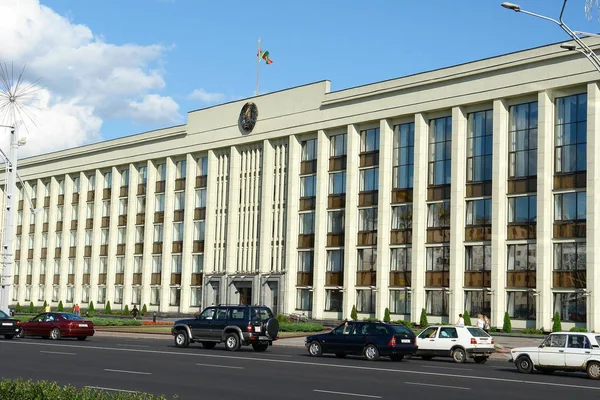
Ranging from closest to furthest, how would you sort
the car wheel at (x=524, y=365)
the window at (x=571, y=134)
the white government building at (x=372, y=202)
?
the car wheel at (x=524, y=365) < the window at (x=571, y=134) < the white government building at (x=372, y=202)

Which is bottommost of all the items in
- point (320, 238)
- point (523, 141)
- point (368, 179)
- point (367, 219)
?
point (320, 238)

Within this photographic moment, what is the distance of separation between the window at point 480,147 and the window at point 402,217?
495 cm

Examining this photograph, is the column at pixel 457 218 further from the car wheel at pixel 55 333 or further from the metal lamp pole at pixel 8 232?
the metal lamp pole at pixel 8 232

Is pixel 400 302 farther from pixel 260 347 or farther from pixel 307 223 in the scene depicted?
pixel 260 347

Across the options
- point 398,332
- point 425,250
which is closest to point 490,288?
point 425,250

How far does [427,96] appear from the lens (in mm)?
54844

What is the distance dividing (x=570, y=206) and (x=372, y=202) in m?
14.4

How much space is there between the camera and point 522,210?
49.7m

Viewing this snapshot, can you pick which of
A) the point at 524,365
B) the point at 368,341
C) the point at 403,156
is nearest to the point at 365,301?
the point at 403,156

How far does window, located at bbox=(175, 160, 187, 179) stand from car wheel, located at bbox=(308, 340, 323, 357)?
4253cm

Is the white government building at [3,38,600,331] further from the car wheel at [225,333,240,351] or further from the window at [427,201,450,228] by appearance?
the car wheel at [225,333,240,351]

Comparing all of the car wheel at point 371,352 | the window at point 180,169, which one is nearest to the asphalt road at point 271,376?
the car wheel at point 371,352

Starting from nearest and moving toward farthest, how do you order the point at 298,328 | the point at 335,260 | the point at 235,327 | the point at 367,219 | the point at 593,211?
the point at 235,327 < the point at 593,211 < the point at 298,328 < the point at 367,219 < the point at 335,260

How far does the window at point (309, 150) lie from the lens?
206 feet
